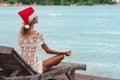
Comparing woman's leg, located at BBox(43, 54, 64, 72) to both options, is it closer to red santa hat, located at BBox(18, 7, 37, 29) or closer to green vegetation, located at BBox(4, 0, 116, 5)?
red santa hat, located at BBox(18, 7, 37, 29)

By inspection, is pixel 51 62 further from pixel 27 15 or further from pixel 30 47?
pixel 27 15

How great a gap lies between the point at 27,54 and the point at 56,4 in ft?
469

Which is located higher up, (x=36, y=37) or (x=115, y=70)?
(x=36, y=37)

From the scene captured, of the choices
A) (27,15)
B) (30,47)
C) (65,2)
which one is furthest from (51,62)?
(65,2)

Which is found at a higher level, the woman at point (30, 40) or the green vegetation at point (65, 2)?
the woman at point (30, 40)

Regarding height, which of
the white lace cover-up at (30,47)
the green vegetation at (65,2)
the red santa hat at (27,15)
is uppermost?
the red santa hat at (27,15)

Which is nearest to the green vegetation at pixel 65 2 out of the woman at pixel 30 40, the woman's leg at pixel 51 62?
the woman's leg at pixel 51 62

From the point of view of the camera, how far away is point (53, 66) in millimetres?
6621

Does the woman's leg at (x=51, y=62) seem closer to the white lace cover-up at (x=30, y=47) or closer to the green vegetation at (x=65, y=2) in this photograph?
the white lace cover-up at (x=30, y=47)

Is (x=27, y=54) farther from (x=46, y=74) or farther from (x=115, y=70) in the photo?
(x=115, y=70)

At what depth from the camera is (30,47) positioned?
6172 mm

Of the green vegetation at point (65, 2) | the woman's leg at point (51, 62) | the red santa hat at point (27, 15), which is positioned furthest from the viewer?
the green vegetation at point (65, 2)

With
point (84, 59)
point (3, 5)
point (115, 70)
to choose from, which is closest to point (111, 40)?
point (84, 59)

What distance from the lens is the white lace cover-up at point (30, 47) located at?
241 inches
